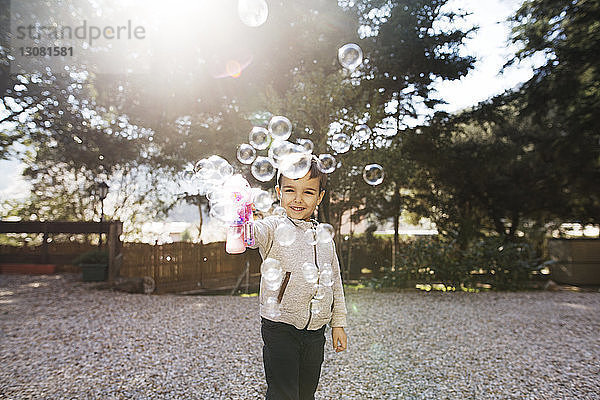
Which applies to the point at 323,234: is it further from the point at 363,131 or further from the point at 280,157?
the point at 363,131

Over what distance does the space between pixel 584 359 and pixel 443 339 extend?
1572mm

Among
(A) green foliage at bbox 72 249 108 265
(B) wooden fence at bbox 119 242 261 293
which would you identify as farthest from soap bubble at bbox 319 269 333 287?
(A) green foliage at bbox 72 249 108 265

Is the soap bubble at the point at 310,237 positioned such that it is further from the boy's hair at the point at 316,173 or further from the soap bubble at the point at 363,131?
the soap bubble at the point at 363,131

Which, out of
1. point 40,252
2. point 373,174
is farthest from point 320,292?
point 40,252

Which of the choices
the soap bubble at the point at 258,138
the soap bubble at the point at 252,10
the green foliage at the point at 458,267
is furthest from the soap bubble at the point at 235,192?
the green foliage at the point at 458,267

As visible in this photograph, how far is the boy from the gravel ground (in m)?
1.47

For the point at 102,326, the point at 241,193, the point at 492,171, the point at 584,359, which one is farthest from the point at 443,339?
the point at 492,171

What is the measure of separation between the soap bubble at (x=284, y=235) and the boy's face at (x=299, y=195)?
0.09 metres

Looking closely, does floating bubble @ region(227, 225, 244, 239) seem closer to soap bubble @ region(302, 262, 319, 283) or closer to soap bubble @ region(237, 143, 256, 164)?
soap bubble @ region(302, 262, 319, 283)

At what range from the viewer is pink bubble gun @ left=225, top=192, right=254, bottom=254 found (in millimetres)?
2012

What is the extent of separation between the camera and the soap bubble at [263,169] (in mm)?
3344

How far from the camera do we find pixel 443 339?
18.3 feet

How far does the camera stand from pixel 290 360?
2230 millimetres

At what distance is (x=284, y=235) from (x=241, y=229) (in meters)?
0.39
